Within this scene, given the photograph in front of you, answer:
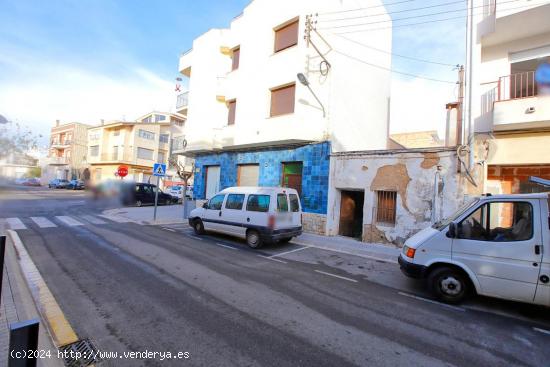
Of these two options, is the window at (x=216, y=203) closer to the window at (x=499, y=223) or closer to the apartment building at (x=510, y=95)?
the window at (x=499, y=223)

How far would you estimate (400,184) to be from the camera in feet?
29.7

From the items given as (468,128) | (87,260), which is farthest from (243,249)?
(468,128)

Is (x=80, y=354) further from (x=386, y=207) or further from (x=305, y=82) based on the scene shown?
(x=305, y=82)

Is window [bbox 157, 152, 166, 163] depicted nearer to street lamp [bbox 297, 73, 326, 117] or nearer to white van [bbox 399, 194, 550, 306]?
street lamp [bbox 297, 73, 326, 117]

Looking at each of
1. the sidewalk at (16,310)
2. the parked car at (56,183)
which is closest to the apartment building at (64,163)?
the parked car at (56,183)

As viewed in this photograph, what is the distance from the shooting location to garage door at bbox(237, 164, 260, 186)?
43.4 feet

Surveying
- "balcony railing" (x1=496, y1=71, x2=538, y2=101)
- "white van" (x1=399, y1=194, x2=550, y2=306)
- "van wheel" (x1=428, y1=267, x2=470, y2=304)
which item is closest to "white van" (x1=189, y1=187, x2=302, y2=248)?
"white van" (x1=399, y1=194, x2=550, y2=306)

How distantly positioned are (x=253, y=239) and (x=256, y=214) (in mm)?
794

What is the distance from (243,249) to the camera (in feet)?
26.3

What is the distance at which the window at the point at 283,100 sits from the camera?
11.4 meters

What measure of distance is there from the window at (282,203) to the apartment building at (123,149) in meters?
3.92

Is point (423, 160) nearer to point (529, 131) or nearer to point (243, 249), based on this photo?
point (529, 131)

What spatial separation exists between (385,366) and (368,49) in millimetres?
13858

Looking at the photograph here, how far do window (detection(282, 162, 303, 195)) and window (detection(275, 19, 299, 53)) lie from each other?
17.3 feet
